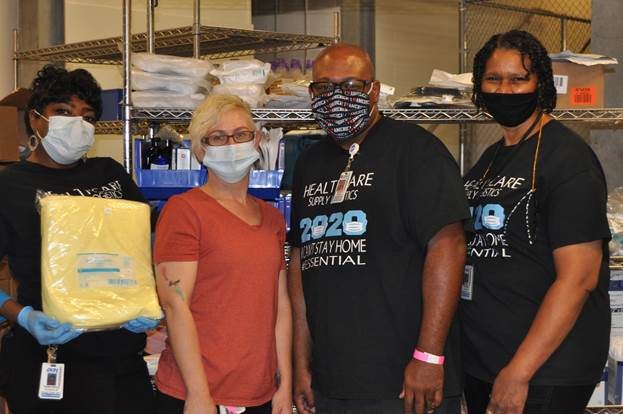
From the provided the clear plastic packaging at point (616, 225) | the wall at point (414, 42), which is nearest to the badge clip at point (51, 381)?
the clear plastic packaging at point (616, 225)

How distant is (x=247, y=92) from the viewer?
3.84 m

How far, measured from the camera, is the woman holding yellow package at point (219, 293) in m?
2.65

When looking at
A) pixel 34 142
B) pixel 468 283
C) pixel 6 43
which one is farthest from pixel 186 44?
pixel 468 283

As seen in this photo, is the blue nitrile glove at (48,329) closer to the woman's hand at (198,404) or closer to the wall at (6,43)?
the woman's hand at (198,404)

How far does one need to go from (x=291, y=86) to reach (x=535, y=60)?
1.36 meters

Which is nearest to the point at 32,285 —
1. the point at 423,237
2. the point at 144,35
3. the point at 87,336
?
the point at 87,336

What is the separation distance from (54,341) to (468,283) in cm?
132

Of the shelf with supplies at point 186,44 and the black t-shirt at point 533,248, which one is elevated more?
the shelf with supplies at point 186,44

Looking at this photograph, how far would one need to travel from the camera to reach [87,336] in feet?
9.41

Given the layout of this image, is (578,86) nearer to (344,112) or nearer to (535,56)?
A: (535,56)

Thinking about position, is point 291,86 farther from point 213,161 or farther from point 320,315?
point 320,315

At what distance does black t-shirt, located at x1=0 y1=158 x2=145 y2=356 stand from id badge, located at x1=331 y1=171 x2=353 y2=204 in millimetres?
843

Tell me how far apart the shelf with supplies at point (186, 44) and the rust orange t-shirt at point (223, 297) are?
7.19ft

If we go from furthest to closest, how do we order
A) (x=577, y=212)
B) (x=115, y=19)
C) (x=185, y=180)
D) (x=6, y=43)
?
1. (x=115, y=19)
2. (x=6, y=43)
3. (x=185, y=180)
4. (x=577, y=212)
